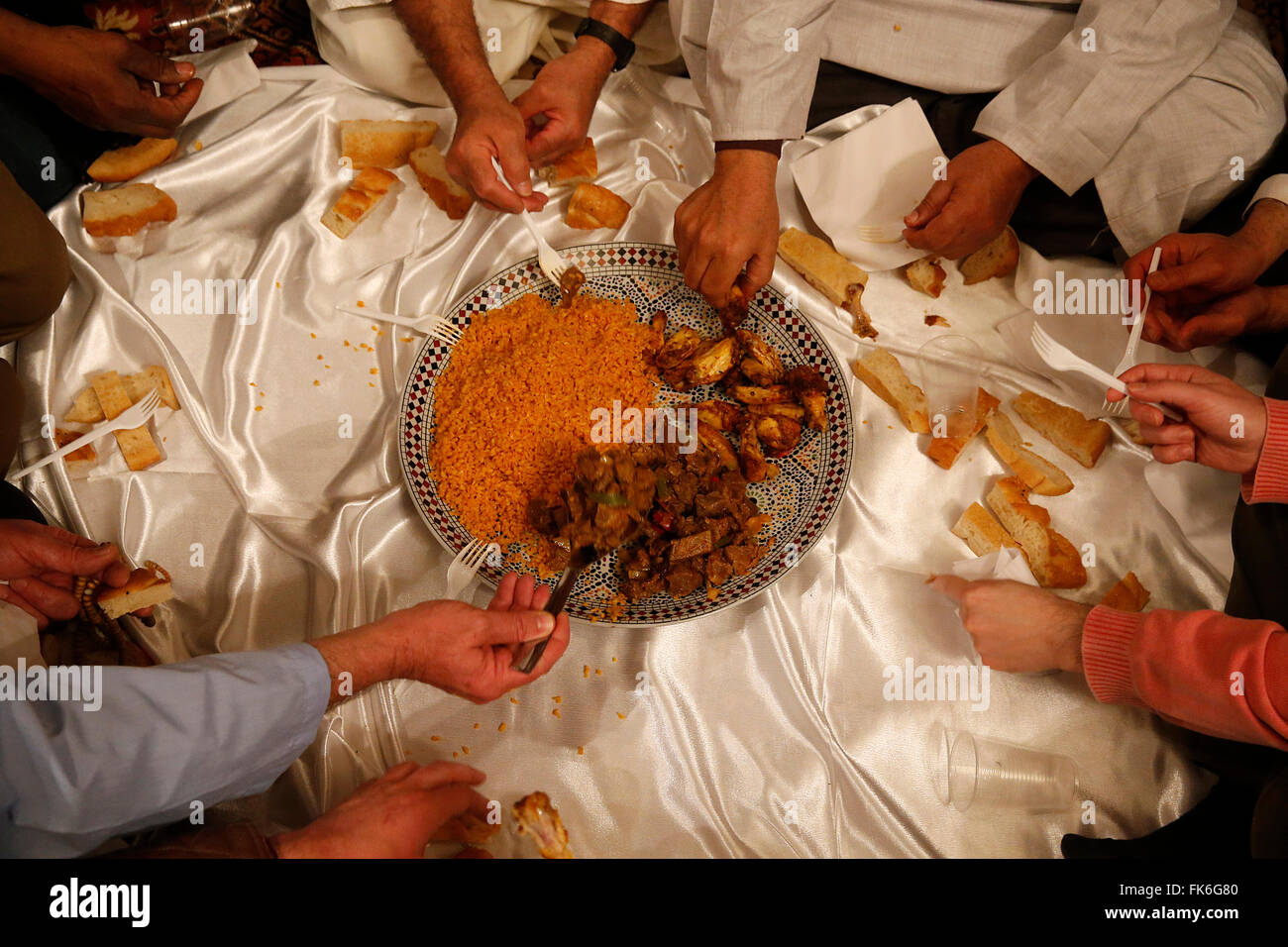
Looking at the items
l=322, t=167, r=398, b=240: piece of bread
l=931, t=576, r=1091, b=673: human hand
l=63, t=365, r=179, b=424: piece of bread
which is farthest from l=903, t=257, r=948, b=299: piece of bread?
l=63, t=365, r=179, b=424: piece of bread

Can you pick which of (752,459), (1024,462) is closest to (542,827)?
(752,459)

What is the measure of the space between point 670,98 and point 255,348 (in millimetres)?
1002

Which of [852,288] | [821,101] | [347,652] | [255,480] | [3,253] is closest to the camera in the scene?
[347,652]

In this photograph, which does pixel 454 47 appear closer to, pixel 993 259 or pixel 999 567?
pixel 993 259

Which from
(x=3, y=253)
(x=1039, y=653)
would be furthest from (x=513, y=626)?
(x=3, y=253)

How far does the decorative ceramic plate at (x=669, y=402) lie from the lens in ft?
4.17

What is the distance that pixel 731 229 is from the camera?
4.54 feet

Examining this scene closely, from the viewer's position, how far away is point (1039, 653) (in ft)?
4.06

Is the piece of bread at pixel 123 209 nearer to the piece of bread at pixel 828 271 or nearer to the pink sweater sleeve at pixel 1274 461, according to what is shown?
the piece of bread at pixel 828 271

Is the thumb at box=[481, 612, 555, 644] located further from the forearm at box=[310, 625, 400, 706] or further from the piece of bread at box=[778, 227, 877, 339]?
the piece of bread at box=[778, 227, 877, 339]

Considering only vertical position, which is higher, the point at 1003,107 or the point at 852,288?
the point at 1003,107

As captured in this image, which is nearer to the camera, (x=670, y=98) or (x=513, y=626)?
(x=513, y=626)
